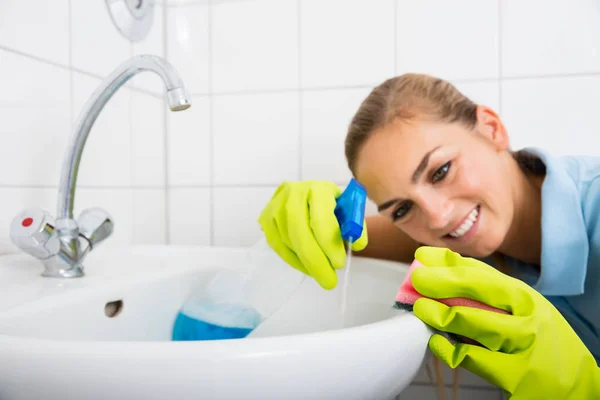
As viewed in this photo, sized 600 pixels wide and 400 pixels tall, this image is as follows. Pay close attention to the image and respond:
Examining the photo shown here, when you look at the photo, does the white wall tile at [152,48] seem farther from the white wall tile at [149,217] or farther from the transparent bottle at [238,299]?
the transparent bottle at [238,299]

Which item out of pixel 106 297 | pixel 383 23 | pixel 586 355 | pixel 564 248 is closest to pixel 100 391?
pixel 106 297

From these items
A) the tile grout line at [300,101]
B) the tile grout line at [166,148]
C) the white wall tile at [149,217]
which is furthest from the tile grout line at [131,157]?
the tile grout line at [300,101]

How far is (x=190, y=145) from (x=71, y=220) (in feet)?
1.62

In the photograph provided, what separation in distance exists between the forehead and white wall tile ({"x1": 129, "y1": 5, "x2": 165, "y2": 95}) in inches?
20.1

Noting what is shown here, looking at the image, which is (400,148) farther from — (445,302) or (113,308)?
(113,308)

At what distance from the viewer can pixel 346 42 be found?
3.29 feet

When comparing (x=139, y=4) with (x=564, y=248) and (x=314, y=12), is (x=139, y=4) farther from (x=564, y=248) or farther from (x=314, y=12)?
(x=564, y=248)

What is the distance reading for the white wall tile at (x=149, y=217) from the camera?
3.22 feet

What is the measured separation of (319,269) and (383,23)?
594mm

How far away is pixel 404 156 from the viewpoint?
27.7 inches

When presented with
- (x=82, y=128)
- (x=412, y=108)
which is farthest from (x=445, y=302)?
(x=82, y=128)

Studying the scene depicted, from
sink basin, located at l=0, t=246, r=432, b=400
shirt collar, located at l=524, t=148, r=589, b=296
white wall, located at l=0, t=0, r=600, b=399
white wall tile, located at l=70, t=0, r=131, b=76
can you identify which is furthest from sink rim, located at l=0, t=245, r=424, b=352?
white wall tile, located at l=70, t=0, r=131, b=76

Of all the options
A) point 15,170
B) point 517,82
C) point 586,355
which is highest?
point 517,82

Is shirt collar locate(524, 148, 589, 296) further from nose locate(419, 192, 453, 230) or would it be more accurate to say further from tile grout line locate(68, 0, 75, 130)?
tile grout line locate(68, 0, 75, 130)
